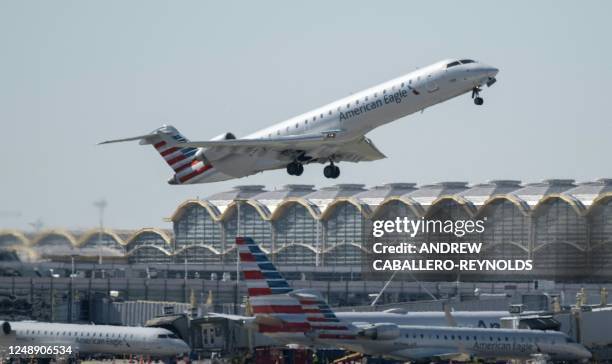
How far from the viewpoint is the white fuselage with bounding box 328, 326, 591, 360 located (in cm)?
7762

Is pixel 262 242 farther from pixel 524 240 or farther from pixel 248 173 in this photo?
pixel 248 173

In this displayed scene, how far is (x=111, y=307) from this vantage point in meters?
116

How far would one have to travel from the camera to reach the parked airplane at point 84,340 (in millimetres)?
82750

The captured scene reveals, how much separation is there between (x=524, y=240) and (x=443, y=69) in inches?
3384

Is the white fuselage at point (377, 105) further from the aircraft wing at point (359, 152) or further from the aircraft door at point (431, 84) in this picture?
the aircraft wing at point (359, 152)

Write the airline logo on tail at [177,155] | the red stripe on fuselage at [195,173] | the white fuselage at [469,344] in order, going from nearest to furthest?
the white fuselage at [469,344] < the red stripe on fuselage at [195,173] < the airline logo on tail at [177,155]

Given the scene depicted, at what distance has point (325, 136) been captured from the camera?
3196 inches

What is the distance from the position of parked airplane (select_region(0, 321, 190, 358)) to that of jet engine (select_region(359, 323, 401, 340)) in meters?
13.8

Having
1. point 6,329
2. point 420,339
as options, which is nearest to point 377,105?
point 420,339

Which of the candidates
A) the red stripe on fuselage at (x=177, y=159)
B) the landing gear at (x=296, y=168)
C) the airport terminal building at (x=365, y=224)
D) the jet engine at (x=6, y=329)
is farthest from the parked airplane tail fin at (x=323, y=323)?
the airport terminal building at (x=365, y=224)

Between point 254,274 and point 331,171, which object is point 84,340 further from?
point 331,171

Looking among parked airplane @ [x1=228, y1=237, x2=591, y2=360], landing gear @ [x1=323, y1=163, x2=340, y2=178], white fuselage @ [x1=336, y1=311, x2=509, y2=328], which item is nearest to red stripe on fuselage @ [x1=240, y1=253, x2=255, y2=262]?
parked airplane @ [x1=228, y1=237, x2=591, y2=360]

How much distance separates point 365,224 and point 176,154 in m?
87.2

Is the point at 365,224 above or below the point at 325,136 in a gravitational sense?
above
